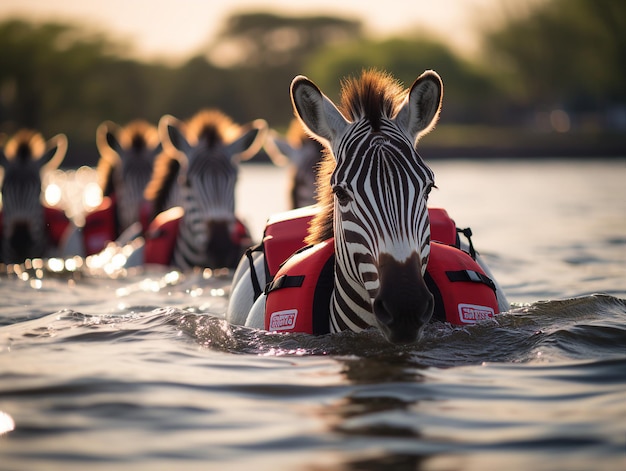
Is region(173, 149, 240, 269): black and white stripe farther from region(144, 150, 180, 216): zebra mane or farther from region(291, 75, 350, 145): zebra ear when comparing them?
region(291, 75, 350, 145): zebra ear

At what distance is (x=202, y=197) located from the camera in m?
10.7

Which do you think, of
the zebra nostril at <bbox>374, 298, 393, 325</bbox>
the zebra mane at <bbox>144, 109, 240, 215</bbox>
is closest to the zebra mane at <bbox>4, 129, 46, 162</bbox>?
the zebra mane at <bbox>144, 109, 240, 215</bbox>

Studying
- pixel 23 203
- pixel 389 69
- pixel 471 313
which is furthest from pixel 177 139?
pixel 389 69

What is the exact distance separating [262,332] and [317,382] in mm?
1247

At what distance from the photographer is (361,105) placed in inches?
225

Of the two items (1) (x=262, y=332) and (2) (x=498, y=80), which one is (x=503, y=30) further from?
(1) (x=262, y=332)

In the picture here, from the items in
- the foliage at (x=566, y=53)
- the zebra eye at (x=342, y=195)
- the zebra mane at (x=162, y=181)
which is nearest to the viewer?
the zebra eye at (x=342, y=195)

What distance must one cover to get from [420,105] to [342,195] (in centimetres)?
81

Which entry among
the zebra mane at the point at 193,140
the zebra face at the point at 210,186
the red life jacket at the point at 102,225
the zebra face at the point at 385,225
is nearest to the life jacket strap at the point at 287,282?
the zebra face at the point at 385,225

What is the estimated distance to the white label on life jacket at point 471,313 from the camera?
6195 mm

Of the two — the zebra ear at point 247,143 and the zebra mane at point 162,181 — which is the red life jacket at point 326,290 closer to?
the zebra ear at point 247,143

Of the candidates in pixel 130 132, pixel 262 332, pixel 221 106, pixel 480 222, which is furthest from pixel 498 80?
pixel 262 332

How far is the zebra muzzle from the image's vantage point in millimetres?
4699

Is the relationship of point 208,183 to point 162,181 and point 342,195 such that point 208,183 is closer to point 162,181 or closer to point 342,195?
point 162,181
